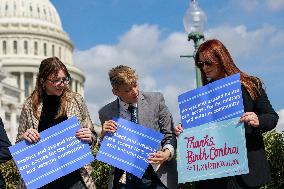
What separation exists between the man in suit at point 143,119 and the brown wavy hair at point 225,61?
0.66m

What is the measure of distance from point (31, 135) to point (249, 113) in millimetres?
1770

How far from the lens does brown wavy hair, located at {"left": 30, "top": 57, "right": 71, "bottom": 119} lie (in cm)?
562

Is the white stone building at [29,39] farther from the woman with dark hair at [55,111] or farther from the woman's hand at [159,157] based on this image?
the woman's hand at [159,157]

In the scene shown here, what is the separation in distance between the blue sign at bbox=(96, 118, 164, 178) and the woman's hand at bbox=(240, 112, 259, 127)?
0.90 metres

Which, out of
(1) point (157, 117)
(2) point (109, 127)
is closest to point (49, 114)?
(2) point (109, 127)

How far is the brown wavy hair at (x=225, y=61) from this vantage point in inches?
206

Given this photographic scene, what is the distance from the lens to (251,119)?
5.01m

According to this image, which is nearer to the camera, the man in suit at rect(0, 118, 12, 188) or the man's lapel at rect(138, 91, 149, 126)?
the man in suit at rect(0, 118, 12, 188)

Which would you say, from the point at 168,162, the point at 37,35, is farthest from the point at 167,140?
the point at 37,35

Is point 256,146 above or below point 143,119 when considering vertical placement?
below

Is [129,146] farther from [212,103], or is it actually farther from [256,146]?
[256,146]

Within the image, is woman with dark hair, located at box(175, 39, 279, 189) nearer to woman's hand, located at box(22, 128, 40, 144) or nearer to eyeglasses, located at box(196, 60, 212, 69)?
eyeglasses, located at box(196, 60, 212, 69)

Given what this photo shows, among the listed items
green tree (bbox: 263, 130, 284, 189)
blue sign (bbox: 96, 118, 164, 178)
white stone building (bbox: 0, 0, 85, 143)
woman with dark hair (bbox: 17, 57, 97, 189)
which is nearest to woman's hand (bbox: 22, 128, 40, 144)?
woman with dark hair (bbox: 17, 57, 97, 189)

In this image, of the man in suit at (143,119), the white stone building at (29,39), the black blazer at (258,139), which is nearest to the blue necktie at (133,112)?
the man in suit at (143,119)
